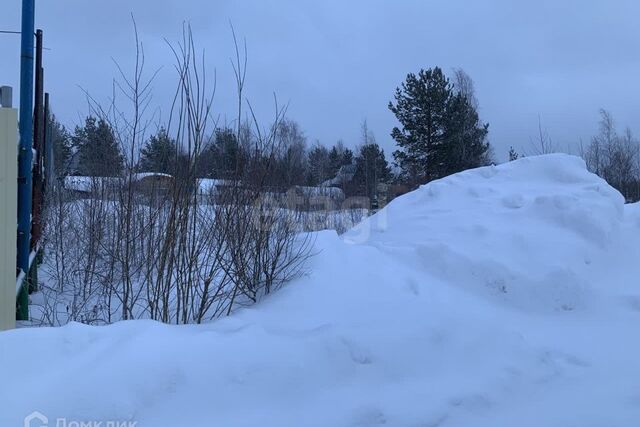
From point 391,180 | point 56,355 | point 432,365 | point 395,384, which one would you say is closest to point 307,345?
point 395,384

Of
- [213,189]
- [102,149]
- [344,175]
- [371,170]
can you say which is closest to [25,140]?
[102,149]

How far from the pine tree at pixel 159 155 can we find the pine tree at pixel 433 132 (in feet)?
74.3

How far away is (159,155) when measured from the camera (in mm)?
4793

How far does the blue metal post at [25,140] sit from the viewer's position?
15.1 ft

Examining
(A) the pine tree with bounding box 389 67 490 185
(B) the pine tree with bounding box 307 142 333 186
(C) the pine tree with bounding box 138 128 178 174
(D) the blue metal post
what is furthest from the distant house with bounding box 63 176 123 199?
(A) the pine tree with bounding box 389 67 490 185

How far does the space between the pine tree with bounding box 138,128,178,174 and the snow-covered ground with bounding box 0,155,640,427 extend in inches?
58.0

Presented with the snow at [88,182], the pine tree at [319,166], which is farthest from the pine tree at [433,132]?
the snow at [88,182]

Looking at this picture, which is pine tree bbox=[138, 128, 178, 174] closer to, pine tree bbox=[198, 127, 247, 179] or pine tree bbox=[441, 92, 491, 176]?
pine tree bbox=[198, 127, 247, 179]

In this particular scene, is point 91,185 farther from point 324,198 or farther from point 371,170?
point 371,170

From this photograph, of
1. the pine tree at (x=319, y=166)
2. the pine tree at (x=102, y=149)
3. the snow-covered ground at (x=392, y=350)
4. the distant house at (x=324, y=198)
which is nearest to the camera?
the snow-covered ground at (x=392, y=350)

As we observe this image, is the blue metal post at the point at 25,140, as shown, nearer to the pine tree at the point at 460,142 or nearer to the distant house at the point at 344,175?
the distant house at the point at 344,175

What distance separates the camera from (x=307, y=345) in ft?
12.0

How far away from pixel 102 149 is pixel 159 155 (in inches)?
40.3

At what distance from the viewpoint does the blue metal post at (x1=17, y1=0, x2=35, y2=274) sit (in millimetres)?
4609
